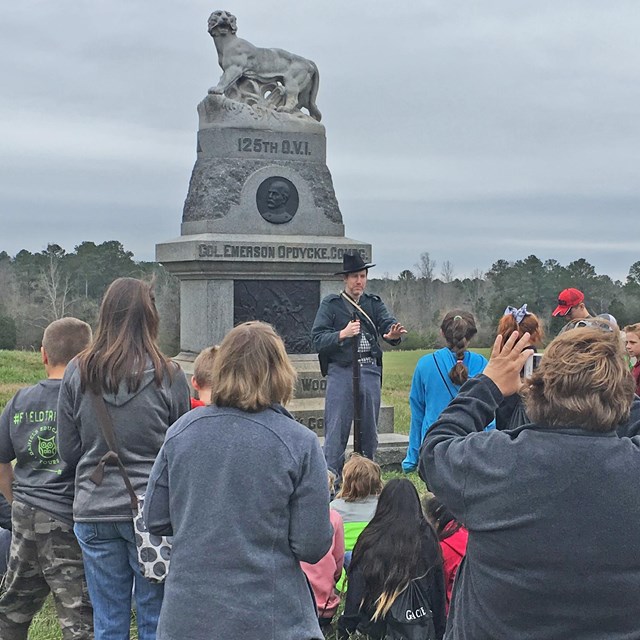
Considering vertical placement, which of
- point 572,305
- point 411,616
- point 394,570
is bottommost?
point 411,616

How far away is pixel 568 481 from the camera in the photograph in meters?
2.51

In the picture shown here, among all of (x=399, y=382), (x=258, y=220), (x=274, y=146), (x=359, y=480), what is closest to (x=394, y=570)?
(x=359, y=480)

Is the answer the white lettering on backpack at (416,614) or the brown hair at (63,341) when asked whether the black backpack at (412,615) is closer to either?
the white lettering on backpack at (416,614)

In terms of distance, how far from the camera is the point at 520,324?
3.77 m

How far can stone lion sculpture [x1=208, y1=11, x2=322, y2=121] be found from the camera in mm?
10516

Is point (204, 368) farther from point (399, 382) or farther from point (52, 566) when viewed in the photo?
point (399, 382)

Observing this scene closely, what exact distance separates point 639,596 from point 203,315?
25.8 ft

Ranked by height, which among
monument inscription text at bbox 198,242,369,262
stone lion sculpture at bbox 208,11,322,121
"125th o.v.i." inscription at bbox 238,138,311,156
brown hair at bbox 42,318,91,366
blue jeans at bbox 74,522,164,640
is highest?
stone lion sculpture at bbox 208,11,322,121

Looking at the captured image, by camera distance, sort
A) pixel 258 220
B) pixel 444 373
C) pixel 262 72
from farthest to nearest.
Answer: pixel 262 72 < pixel 258 220 < pixel 444 373

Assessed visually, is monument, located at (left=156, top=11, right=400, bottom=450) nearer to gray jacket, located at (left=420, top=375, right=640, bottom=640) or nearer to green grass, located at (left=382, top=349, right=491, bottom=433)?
green grass, located at (left=382, top=349, right=491, bottom=433)

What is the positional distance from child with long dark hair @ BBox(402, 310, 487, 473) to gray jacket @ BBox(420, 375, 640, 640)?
3303mm

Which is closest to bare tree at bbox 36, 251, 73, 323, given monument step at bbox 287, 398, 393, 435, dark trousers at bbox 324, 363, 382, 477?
monument step at bbox 287, 398, 393, 435

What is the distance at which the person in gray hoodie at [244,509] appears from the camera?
2.93 m

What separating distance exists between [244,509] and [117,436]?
1.02 meters
